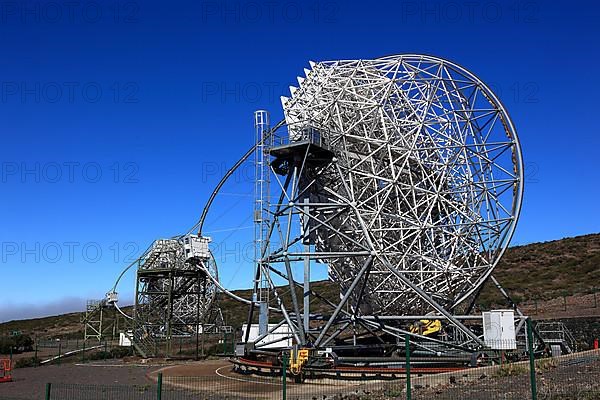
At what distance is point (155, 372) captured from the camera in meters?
33.5

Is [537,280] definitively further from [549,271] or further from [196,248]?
[196,248]

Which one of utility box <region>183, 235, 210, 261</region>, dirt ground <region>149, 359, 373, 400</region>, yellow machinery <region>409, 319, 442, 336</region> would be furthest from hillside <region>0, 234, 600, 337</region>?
dirt ground <region>149, 359, 373, 400</region>

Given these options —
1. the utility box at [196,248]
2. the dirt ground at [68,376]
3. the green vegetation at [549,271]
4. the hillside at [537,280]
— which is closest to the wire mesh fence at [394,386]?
the dirt ground at [68,376]

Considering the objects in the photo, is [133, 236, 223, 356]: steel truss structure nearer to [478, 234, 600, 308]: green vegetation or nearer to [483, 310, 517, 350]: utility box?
[483, 310, 517, 350]: utility box

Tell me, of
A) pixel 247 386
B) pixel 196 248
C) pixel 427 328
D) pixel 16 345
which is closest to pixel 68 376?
pixel 247 386

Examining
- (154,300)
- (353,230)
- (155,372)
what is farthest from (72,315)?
(353,230)

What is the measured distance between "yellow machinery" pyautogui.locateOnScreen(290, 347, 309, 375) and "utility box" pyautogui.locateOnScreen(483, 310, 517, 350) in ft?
27.0

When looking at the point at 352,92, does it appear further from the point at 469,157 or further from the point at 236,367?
the point at 236,367

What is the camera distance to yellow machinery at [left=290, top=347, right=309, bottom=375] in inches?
1044

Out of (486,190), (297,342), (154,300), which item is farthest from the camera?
(154,300)

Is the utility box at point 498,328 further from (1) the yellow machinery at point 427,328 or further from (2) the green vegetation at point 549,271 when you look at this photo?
(2) the green vegetation at point 549,271

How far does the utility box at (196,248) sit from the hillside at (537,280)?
2679 centimetres

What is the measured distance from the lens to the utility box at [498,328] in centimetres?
2792

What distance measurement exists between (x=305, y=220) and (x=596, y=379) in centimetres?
1586
